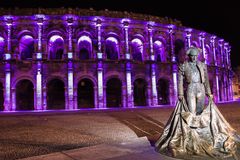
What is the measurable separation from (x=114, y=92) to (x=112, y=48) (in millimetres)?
5204

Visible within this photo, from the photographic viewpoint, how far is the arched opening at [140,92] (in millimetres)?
26234

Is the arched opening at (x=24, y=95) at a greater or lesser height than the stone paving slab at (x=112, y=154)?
greater

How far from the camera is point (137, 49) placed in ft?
90.5

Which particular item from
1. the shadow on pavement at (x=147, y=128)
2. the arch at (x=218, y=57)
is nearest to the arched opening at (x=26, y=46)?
the shadow on pavement at (x=147, y=128)

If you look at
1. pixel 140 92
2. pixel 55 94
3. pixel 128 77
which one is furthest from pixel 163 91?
pixel 55 94

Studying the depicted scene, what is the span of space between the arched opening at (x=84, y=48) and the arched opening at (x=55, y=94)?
3.84 metres

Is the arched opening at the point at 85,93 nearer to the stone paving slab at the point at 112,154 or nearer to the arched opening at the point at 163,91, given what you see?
the arched opening at the point at 163,91

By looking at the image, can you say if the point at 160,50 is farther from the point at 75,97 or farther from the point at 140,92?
the point at 75,97

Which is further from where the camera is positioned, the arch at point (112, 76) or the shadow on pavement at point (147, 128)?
the arch at point (112, 76)

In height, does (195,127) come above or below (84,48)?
below

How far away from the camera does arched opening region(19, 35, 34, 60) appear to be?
24625mm

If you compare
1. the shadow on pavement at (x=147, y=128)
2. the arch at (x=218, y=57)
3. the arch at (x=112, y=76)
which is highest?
the arch at (x=218, y=57)

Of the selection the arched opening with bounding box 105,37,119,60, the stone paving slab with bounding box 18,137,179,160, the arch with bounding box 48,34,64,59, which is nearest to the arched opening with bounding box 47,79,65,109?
the arch with bounding box 48,34,64,59

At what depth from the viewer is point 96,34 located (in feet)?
81.3
